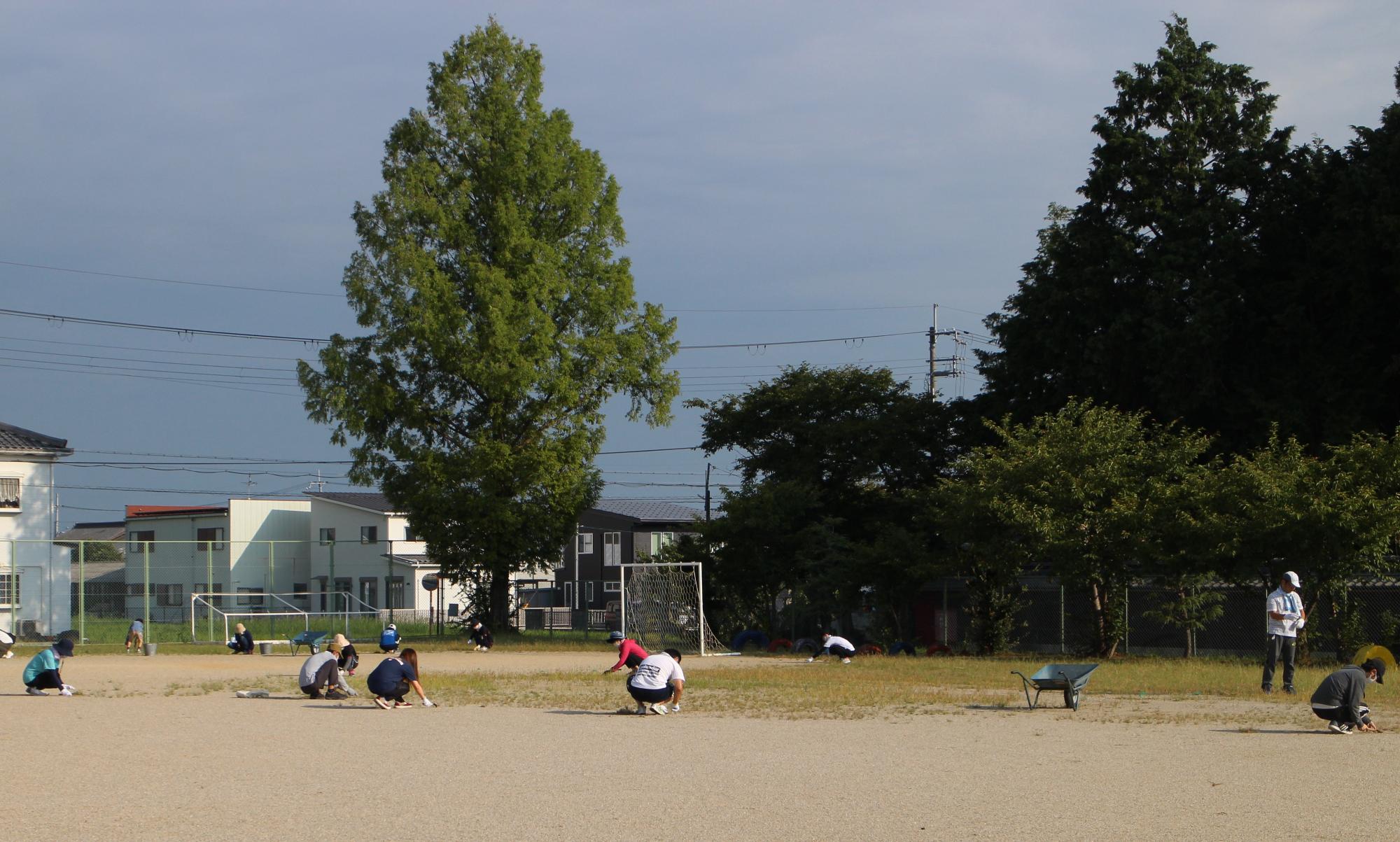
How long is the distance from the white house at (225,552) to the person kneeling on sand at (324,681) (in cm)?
2187

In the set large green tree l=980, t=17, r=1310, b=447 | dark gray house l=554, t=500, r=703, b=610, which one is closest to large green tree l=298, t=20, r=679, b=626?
large green tree l=980, t=17, r=1310, b=447

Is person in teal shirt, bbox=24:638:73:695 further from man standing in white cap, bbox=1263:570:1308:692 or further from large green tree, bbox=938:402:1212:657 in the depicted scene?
large green tree, bbox=938:402:1212:657

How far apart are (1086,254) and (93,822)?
30923 mm

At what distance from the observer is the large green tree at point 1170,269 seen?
1316 inches

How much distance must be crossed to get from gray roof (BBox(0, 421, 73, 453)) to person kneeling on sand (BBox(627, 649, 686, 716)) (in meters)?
33.6

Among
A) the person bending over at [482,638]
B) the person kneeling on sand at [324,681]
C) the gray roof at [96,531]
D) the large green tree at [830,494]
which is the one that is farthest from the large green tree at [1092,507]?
the gray roof at [96,531]

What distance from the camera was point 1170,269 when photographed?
33.8 metres

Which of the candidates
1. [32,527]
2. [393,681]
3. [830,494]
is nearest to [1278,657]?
[393,681]

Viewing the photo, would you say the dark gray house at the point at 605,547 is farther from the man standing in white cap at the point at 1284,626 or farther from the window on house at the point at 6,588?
the man standing in white cap at the point at 1284,626

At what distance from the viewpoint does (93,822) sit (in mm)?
8930

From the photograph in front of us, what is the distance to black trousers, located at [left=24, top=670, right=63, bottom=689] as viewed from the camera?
1998 cm

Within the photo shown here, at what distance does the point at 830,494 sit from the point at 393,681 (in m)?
24.2

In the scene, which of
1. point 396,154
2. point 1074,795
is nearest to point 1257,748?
point 1074,795

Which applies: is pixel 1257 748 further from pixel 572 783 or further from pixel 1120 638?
pixel 1120 638
